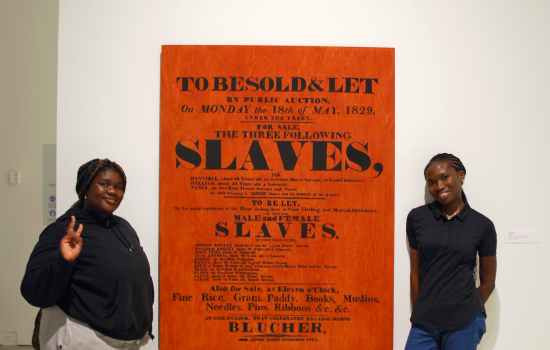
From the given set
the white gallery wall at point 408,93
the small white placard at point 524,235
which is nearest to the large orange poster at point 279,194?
the white gallery wall at point 408,93

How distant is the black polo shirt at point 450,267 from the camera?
167 cm

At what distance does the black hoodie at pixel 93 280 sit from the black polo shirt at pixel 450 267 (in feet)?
4.51

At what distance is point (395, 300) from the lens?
6.35 ft

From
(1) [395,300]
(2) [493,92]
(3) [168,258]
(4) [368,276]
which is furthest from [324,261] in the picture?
(2) [493,92]

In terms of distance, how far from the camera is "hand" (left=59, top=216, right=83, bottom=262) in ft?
4.30

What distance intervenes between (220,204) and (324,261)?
67cm

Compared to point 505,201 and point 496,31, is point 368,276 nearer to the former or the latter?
point 505,201

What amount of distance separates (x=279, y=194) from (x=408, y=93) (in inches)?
37.2

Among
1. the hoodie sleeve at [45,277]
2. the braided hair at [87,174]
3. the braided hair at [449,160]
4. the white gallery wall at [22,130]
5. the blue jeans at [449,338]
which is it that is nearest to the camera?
the hoodie sleeve at [45,277]

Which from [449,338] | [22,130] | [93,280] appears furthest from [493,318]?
[22,130]

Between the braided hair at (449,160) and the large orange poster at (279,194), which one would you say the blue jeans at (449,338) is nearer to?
the large orange poster at (279,194)

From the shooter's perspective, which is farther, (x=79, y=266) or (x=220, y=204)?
(x=220, y=204)

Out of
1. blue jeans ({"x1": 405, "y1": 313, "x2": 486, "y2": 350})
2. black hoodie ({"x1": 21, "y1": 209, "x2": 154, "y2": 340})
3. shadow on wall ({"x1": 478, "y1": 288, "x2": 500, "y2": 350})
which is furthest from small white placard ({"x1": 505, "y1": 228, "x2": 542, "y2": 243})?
black hoodie ({"x1": 21, "y1": 209, "x2": 154, "y2": 340})

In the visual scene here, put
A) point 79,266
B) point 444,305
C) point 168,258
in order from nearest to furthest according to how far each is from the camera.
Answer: point 79,266
point 444,305
point 168,258
